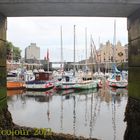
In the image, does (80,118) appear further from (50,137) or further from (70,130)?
(50,137)

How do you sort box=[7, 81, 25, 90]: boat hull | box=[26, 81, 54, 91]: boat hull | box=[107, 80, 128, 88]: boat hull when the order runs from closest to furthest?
box=[26, 81, 54, 91]: boat hull < box=[7, 81, 25, 90]: boat hull < box=[107, 80, 128, 88]: boat hull

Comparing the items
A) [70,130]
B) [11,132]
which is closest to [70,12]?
[11,132]

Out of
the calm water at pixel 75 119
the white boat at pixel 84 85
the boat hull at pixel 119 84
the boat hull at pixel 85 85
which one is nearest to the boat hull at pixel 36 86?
the white boat at pixel 84 85

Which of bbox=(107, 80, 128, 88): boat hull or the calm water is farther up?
bbox=(107, 80, 128, 88): boat hull

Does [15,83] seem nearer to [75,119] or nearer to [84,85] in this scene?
[84,85]

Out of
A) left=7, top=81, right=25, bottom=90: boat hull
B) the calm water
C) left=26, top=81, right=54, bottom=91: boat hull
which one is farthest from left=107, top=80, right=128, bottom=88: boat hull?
the calm water

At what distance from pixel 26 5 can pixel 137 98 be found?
566 centimetres

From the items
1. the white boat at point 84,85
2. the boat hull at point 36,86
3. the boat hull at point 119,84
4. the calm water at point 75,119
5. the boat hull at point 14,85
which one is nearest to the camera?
the calm water at point 75,119

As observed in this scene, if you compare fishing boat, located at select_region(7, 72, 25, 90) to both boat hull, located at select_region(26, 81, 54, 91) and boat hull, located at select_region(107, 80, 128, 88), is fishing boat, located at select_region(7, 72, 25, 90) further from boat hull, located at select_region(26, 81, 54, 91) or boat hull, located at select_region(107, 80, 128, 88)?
boat hull, located at select_region(107, 80, 128, 88)

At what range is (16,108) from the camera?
2761 centimetres

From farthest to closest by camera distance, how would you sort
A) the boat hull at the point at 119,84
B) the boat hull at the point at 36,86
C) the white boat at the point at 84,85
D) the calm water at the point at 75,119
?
1. the boat hull at the point at 119,84
2. the white boat at the point at 84,85
3. the boat hull at the point at 36,86
4. the calm water at the point at 75,119

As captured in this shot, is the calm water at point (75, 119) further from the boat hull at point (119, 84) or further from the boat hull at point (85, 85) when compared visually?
the boat hull at point (119, 84)

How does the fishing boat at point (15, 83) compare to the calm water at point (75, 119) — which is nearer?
the calm water at point (75, 119)

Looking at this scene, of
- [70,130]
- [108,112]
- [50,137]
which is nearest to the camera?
[50,137]
